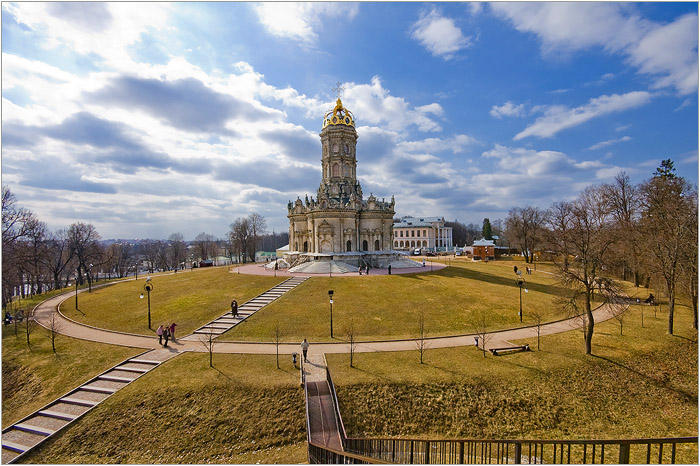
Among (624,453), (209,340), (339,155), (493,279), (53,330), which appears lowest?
(209,340)

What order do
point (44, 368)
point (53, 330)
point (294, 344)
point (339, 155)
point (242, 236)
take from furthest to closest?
point (242, 236), point (339, 155), point (53, 330), point (294, 344), point (44, 368)

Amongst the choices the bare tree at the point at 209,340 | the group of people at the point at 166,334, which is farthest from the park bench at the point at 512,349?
the group of people at the point at 166,334

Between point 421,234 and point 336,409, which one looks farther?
point 421,234

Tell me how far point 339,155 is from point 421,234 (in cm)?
5364

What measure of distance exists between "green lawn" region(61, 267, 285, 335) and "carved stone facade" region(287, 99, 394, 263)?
42.6ft

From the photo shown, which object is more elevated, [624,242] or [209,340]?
[624,242]

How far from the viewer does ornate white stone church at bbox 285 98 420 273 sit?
45.0 m

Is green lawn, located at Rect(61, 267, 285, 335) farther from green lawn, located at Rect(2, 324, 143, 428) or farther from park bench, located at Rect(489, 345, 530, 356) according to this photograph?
park bench, located at Rect(489, 345, 530, 356)

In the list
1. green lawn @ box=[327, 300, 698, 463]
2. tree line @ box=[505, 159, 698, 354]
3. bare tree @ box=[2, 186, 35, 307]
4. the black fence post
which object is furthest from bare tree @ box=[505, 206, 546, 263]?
bare tree @ box=[2, 186, 35, 307]

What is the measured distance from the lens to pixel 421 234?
311ft

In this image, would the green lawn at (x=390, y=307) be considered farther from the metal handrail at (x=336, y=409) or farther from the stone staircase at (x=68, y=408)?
the stone staircase at (x=68, y=408)

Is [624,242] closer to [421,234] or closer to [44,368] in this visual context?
[44,368]

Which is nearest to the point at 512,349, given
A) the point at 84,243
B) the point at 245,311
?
the point at 245,311

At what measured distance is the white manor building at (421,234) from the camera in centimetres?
9431
